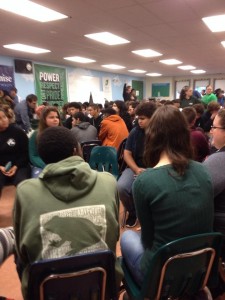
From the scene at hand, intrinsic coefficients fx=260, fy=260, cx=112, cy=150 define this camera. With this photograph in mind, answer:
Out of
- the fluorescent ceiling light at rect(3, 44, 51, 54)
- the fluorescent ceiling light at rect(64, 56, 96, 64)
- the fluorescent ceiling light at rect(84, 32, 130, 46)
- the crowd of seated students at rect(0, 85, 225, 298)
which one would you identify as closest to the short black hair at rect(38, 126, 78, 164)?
the crowd of seated students at rect(0, 85, 225, 298)

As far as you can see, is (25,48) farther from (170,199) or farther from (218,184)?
(170,199)

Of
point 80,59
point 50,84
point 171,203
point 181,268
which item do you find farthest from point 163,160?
point 50,84

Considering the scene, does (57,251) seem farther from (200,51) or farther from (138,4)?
(200,51)

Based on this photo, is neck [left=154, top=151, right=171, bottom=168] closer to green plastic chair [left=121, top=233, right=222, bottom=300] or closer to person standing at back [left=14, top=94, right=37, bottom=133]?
green plastic chair [left=121, top=233, right=222, bottom=300]

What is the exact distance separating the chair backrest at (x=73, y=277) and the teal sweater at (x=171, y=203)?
21cm

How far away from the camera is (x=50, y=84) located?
29.1 ft

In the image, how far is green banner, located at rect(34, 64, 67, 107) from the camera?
8.44 metres

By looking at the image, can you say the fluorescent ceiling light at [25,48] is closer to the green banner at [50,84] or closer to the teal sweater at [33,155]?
the green banner at [50,84]

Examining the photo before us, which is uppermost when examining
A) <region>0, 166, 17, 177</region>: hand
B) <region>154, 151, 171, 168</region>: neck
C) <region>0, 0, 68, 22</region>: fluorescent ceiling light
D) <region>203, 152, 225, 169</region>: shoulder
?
<region>0, 0, 68, 22</region>: fluorescent ceiling light

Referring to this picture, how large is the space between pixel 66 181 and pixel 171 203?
1.44 feet

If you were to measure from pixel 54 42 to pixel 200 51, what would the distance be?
4.03 metres

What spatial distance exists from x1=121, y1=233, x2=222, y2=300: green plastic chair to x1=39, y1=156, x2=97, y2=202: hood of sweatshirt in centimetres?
39

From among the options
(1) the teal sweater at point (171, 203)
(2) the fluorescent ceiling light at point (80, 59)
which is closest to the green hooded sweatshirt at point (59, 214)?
(1) the teal sweater at point (171, 203)

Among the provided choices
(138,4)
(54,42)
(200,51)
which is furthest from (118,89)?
(138,4)
